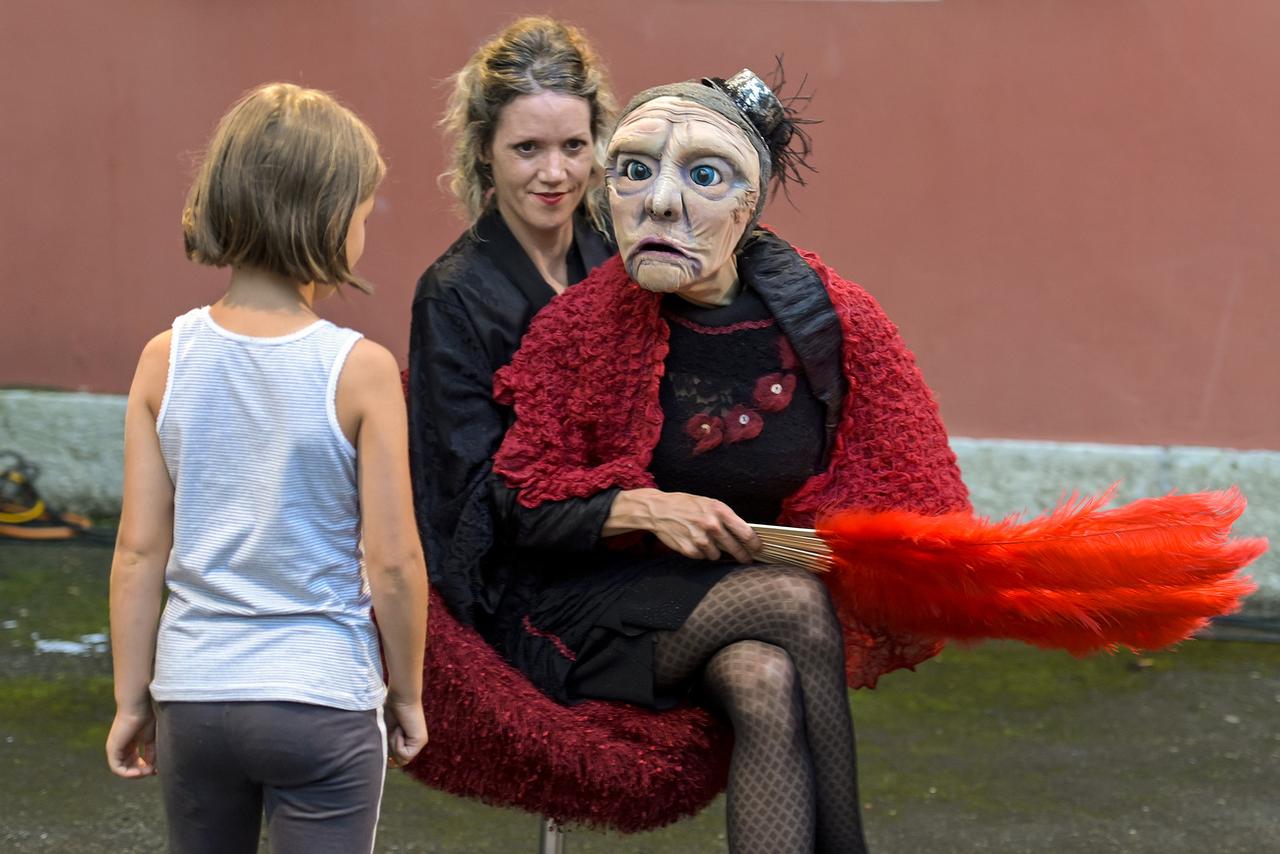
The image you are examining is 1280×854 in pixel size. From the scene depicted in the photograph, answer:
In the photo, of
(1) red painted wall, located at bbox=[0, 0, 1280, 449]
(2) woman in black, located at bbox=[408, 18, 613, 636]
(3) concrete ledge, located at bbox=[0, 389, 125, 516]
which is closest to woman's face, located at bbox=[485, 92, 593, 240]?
(2) woman in black, located at bbox=[408, 18, 613, 636]

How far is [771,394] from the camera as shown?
2.69 meters

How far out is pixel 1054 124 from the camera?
15.9ft

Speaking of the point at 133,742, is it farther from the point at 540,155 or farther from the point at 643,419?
the point at 540,155

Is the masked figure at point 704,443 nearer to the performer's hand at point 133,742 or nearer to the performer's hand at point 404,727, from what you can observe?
the performer's hand at point 404,727

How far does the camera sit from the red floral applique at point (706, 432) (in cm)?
269

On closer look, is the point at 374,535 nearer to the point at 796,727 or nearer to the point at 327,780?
the point at 327,780

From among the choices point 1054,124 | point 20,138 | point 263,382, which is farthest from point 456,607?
point 20,138

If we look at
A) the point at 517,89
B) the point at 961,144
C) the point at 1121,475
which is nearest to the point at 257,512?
the point at 517,89

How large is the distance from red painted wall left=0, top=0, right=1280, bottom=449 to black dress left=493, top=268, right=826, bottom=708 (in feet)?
7.61

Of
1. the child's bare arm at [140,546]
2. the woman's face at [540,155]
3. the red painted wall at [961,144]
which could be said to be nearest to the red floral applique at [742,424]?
the woman's face at [540,155]

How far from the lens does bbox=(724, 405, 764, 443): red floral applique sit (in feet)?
8.80

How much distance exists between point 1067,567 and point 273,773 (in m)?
1.26

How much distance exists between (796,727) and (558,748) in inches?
14.8

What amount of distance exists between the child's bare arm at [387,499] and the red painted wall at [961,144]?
10.2 feet
